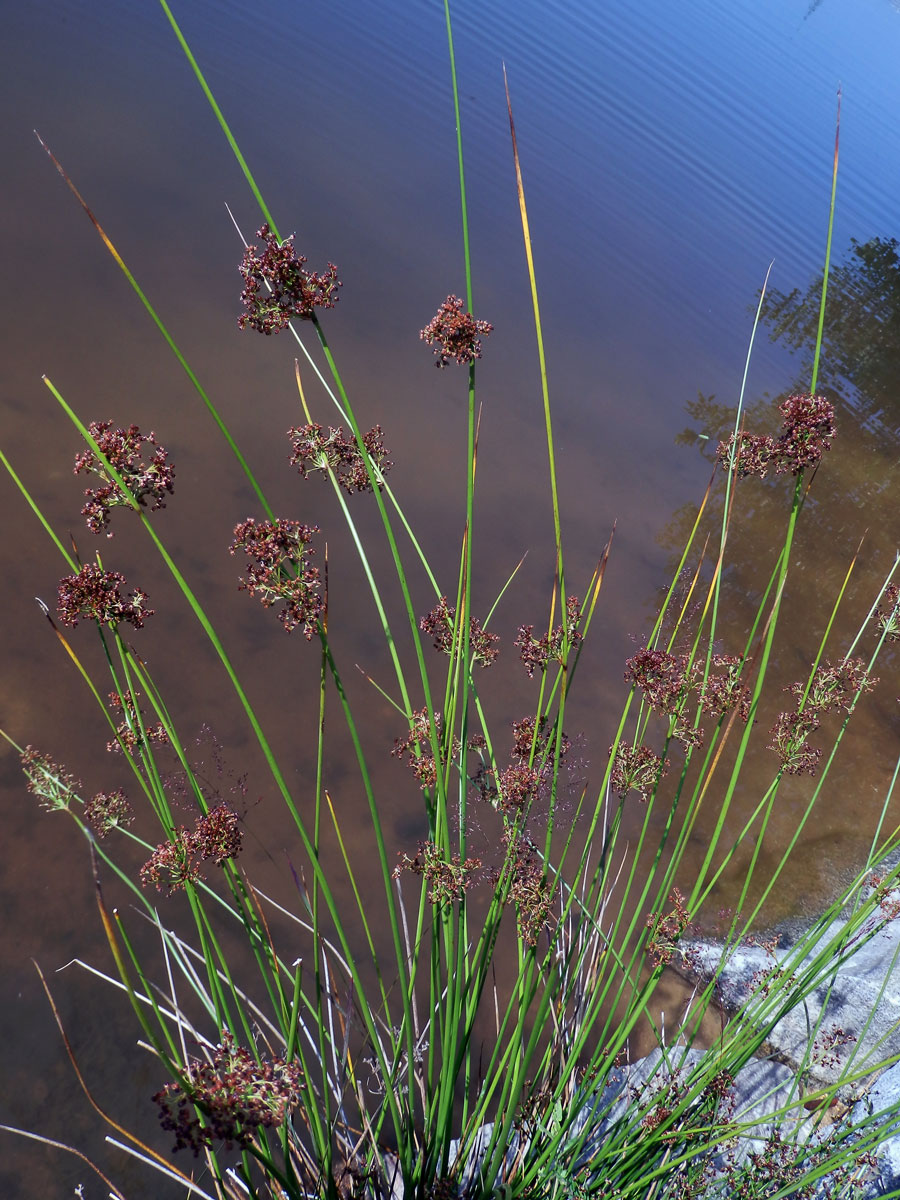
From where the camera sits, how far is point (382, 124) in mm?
6828

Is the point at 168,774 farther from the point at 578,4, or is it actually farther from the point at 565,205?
the point at 578,4

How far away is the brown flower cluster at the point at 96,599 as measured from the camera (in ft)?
3.63

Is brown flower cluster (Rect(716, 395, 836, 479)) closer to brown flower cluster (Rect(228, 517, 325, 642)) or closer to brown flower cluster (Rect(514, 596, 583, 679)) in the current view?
brown flower cluster (Rect(514, 596, 583, 679))

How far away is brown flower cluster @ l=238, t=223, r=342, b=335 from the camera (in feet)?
3.65

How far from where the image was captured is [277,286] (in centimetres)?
113

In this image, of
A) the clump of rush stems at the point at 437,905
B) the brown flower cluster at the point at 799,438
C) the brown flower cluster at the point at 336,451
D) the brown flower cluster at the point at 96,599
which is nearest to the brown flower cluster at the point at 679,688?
the clump of rush stems at the point at 437,905

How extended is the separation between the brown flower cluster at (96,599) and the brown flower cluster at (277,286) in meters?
0.37

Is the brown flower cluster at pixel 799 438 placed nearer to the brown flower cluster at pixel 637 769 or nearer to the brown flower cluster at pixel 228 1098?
the brown flower cluster at pixel 637 769

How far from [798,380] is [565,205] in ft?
7.65

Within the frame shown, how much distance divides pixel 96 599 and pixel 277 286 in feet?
1.53

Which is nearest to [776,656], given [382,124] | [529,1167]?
[529,1167]

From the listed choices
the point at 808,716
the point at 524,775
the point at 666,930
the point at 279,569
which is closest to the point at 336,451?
the point at 279,569

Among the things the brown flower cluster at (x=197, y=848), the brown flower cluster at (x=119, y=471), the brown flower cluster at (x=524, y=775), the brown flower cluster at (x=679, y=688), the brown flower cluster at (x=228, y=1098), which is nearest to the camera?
the brown flower cluster at (x=228, y=1098)

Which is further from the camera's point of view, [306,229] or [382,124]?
[382,124]
